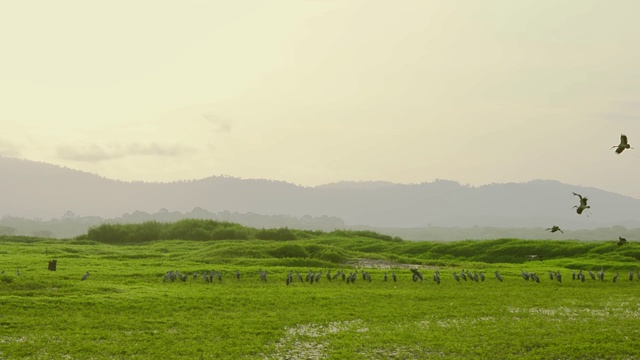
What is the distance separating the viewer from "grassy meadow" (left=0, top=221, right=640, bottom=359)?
2462 cm

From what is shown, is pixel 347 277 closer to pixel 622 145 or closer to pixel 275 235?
pixel 622 145

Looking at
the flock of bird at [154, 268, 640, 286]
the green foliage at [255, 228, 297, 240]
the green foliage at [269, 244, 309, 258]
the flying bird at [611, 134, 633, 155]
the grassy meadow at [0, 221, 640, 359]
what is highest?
the flying bird at [611, 134, 633, 155]

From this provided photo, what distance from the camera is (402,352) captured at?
24.5 meters

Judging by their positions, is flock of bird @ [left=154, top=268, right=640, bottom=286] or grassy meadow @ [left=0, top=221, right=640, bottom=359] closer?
grassy meadow @ [left=0, top=221, right=640, bottom=359]

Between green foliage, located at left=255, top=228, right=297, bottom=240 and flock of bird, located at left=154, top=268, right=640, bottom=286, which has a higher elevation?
green foliage, located at left=255, top=228, right=297, bottom=240

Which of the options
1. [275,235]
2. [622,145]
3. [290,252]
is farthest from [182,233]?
[622,145]

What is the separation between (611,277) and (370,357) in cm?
3814

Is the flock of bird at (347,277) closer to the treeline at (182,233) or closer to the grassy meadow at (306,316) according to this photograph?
the grassy meadow at (306,316)

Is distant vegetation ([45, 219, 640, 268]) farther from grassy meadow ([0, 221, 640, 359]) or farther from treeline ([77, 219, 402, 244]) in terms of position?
grassy meadow ([0, 221, 640, 359])

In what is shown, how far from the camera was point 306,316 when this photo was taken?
31.7 metres

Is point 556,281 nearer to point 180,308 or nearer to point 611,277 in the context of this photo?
point 611,277

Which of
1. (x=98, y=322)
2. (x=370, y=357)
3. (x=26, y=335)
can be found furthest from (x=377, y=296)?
(x=26, y=335)

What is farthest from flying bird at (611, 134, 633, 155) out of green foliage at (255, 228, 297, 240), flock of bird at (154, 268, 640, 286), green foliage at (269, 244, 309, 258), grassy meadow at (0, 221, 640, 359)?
green foliage at (255, 228, 297, 240)

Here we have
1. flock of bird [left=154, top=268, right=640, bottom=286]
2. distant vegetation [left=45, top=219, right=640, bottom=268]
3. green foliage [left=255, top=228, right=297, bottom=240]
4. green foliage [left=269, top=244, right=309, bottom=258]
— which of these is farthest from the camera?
green foliage [left=255, top=228, right=297, bottom=240]
